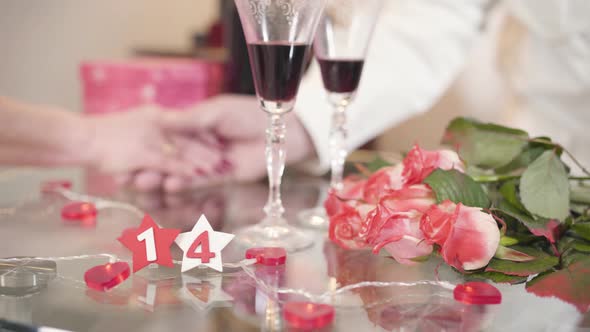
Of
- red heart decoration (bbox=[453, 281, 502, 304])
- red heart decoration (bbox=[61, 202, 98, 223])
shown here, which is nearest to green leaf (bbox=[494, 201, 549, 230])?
red heart decoration (bbox=[453, 281, 502, 304])

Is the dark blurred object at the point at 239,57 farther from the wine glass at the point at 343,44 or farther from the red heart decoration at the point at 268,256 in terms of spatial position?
the red heart decoration at the point at 268,256

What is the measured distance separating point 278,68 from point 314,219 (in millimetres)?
276

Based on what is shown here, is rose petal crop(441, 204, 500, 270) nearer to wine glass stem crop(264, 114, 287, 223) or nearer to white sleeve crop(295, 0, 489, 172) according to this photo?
wine glass stem crop(264, 114, 287, 223)

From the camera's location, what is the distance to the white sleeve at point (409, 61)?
1388 millimetres

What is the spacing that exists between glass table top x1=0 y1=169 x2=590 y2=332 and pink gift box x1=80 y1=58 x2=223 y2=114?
63.2 inches

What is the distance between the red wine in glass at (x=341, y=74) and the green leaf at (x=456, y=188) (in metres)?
0.27

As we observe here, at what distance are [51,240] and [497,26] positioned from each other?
1531mm

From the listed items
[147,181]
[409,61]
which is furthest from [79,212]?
[409,61]

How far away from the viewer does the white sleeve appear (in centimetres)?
139

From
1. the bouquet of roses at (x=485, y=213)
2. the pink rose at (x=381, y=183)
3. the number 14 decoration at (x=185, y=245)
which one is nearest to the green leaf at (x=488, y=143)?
the bouquet of roses at (x=485, y=213)

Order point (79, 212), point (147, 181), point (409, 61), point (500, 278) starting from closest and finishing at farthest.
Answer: point (500, 278), point (79, 212), point (147, 181), point (409, 61)

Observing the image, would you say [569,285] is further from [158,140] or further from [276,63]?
[158,140]

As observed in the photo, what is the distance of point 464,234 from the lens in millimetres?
605

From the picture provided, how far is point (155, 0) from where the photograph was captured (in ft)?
12.6
